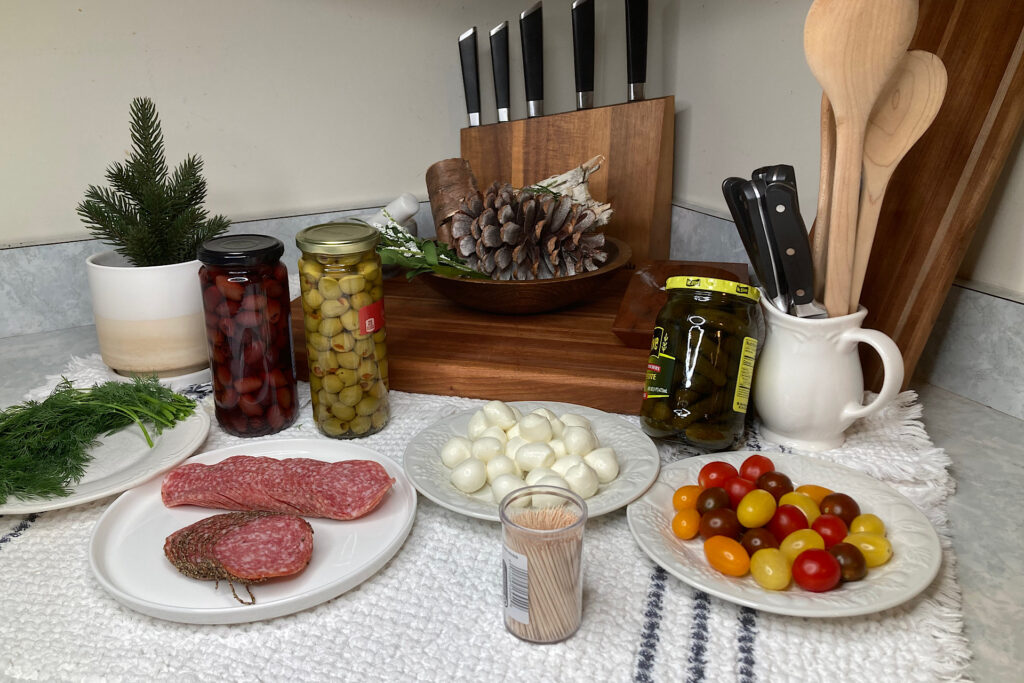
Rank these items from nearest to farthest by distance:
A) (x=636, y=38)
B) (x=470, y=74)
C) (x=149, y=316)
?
(x=149, y=316)
(x=636, y=38)
(x=470, y=74)

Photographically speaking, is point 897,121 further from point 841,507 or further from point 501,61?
point 501,61

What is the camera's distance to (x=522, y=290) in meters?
1.08

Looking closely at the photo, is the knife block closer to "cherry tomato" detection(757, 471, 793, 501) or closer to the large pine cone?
the large pine cone

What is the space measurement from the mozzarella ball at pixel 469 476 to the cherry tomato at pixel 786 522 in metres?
0.27

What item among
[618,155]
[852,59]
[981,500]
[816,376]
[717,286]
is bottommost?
[981,500]

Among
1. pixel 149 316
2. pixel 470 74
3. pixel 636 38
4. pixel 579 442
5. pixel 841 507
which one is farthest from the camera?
pixel 470 74

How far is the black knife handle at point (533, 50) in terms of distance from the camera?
133 centimetres

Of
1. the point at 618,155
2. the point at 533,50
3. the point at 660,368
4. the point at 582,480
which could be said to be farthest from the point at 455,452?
the point at 533,50

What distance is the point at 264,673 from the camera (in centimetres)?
55

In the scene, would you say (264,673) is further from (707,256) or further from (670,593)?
(707,256)

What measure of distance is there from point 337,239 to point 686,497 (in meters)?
0.44

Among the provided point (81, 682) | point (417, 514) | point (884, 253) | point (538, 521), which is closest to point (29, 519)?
point (81, 682)

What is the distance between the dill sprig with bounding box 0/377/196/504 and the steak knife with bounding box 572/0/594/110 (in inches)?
34.9

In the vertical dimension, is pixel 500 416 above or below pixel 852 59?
below
